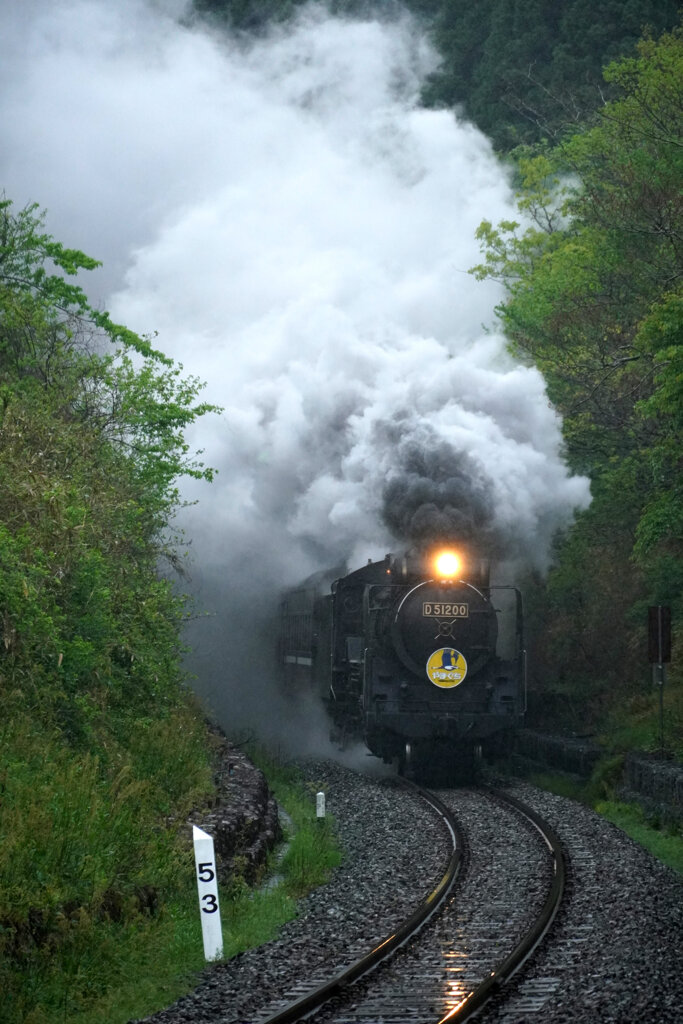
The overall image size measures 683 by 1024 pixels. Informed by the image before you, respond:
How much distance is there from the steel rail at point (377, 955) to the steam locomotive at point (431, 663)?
4544 millimetres

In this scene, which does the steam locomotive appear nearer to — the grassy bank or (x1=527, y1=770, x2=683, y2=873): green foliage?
(x1=527, y1=770, x2=683, y2=873): green foliage

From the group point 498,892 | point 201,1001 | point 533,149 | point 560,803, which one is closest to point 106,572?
point 498,892

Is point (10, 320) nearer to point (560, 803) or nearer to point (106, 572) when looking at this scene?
point (106, 572)

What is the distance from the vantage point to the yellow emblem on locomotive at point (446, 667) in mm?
18609

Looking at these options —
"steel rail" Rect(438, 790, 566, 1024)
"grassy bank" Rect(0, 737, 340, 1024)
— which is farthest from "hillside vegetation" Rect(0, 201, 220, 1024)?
"steel rail" Rect(438, 790, 566, 1024)

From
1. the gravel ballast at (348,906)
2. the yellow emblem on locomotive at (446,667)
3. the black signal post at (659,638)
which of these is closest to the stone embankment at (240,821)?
the gravel ballast at (348,906)

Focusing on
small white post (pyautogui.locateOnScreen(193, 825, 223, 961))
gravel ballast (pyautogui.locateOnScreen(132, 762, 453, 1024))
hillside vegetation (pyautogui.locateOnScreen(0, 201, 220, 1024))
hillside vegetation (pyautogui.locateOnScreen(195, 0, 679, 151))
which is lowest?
gravel ballast (pyautogui.locateOnScreen(132, 762, 453, 1024))

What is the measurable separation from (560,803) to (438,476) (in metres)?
6.25

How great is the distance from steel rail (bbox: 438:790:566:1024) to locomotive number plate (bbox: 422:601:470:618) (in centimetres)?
479

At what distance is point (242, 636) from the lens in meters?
31.0

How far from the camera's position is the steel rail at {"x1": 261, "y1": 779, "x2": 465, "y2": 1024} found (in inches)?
302

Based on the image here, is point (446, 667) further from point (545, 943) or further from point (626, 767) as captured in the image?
point (545, 943)

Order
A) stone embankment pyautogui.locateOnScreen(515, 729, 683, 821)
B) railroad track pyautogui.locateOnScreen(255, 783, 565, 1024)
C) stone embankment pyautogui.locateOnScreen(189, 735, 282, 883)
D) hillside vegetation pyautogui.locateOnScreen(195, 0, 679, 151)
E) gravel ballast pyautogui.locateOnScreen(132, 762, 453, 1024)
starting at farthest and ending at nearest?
hillside vegetation pyautogui.locateOnScreen(195, 0, 679, 151) < stone embankment pyautogui.locateOnScreen(515, 729, 683, 821) < stone embankment pyautogui.locateOnScreen(189, 735, 282, 883) < gravel ballast pyautogui.locateOnScreen(132, 762, 453, 1024) < railroad track pyautogui.locateOnScreen(255, 783, 565, 1024)

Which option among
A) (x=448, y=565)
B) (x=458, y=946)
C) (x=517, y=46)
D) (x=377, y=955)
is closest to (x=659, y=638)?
(x=448, y=565)
